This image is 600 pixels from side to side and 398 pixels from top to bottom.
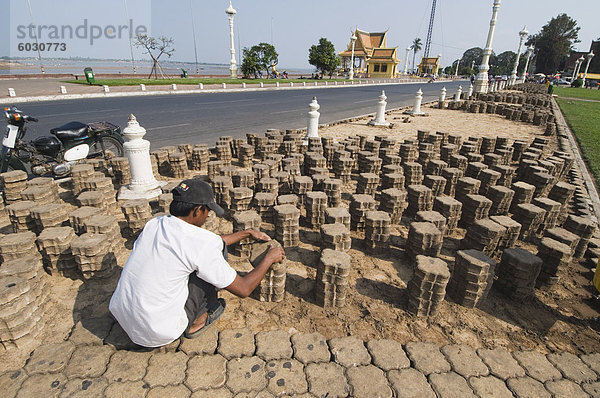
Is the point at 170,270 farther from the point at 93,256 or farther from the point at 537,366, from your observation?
the point at 537,366

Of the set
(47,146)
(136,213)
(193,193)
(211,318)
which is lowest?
(211,318)

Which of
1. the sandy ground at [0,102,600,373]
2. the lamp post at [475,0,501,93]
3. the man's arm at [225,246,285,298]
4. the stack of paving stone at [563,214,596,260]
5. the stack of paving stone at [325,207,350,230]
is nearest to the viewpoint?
the man's arm at [225,246,285,298]

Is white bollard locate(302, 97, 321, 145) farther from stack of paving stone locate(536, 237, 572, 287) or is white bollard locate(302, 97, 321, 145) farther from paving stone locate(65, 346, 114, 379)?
paving stone locate(65, 346, 114, 379)

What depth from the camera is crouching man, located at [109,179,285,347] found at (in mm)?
2041

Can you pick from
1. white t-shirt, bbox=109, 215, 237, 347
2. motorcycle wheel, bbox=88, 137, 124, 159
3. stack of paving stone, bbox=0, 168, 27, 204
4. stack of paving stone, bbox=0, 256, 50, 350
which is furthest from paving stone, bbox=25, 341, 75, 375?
motorcycle wheel, bbox=88, 137, 124, 159

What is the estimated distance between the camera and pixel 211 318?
2.65 meters

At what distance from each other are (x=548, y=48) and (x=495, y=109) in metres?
76.8

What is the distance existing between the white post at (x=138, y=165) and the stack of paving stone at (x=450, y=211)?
4606mm

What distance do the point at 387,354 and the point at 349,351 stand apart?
0.31 m

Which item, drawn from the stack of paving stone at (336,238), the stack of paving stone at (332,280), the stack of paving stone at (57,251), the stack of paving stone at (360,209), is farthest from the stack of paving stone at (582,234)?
the stack of paving stone at (57,251)

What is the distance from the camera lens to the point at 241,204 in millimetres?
4582

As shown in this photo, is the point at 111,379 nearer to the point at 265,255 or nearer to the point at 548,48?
the point at 265,255

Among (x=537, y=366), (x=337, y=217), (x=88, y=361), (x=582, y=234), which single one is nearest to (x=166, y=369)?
(x=88, y=361)

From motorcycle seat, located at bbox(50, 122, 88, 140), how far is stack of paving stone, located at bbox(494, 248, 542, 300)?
713 cm
